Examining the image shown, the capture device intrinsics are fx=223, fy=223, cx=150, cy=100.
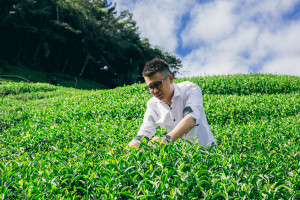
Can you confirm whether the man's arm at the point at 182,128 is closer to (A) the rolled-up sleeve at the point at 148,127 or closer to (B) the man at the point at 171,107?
(B) the man at the point at 171,107

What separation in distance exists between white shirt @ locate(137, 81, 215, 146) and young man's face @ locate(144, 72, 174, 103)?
6.1 inches

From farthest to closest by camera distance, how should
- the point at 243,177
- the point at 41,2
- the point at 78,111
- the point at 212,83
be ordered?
the point at 41,2
the point at 212,83
the point at 78,111
the point at 243,177

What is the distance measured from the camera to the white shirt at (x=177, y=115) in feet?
10.6

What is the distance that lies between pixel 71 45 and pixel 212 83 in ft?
109

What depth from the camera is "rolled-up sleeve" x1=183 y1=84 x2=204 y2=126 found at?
9.37 ft

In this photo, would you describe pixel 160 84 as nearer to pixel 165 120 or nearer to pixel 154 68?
pixel 154 68

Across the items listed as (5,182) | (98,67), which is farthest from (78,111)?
(98,67)

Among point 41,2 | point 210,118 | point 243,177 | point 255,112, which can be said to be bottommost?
point 243,177

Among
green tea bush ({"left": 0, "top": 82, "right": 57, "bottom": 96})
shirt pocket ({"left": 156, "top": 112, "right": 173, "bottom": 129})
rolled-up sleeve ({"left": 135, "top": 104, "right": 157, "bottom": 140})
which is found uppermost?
green tea bush ({"left": 0, "top": 82, "right": 57, "bottom": 96})

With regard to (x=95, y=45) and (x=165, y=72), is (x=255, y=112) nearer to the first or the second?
(x=165, y=72)

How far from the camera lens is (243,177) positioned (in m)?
1.93

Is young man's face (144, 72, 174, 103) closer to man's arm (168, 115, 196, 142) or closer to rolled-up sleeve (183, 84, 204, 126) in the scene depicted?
rolled-up sleeve (183, 84, 204, 126)

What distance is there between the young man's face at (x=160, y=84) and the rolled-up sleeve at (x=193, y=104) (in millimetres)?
318

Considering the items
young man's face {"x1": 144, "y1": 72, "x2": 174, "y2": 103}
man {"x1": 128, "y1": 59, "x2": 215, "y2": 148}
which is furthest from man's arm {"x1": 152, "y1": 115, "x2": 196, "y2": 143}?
young man's face {"x1": 144, "y1": 72, "x2": 174, "y2": 103}
